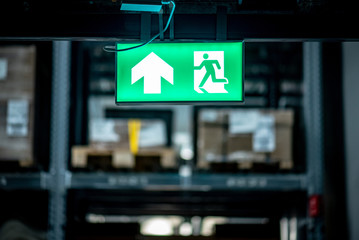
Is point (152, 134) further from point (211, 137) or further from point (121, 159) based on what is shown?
point (211, 137)

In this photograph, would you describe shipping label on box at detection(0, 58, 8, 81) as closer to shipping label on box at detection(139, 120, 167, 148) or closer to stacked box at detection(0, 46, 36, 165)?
stacked box at detection(0, 46, 36, 165)

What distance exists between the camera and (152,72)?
3.45 metres

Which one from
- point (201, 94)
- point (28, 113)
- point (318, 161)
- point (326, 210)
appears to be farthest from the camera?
point (326, 210)

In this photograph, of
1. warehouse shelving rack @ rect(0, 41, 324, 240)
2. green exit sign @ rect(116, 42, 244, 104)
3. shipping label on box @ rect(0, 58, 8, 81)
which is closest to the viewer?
green exit sign @ rect(116, 42, 244, 104)

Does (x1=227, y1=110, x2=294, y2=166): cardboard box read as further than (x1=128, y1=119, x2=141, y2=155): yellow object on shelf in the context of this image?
No

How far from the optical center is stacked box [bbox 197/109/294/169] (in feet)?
16.4

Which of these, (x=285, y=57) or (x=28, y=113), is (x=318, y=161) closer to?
(x=285, y=57)

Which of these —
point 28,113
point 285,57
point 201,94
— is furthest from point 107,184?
point 285,57

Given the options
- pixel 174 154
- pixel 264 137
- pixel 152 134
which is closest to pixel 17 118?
pixel 152 134

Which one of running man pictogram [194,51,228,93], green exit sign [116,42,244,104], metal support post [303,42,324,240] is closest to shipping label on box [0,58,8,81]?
green exit sign [116,42,244,104]

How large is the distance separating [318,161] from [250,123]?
0.74 meters

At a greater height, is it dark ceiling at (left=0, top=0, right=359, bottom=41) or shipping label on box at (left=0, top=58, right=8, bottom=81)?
dark ceiling at (left=0, top=0, right=359, bottom=41)

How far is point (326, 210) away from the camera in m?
5.45

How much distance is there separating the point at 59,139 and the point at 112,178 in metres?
0.63
